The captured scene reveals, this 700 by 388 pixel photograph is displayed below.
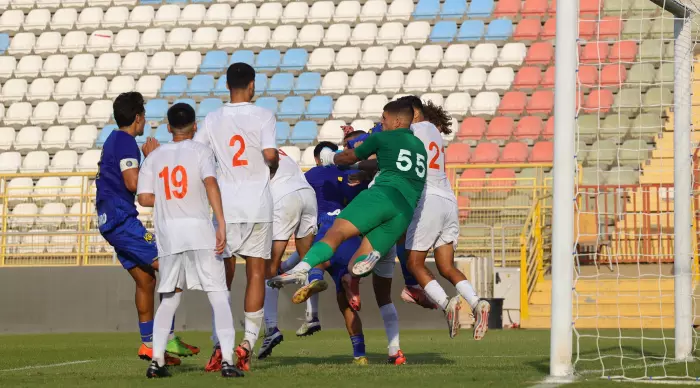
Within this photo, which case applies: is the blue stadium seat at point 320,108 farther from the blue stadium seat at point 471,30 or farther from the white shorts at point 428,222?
the white shorts at point 428,222

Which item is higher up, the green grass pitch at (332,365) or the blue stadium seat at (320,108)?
the blue stadium seat at (320,108)

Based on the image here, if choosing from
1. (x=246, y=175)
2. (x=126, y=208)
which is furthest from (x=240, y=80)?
(x=126, y=208)

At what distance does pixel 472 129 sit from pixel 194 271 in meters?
13.0

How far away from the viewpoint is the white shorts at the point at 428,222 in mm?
7242

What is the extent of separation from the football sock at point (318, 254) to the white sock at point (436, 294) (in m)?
1.08

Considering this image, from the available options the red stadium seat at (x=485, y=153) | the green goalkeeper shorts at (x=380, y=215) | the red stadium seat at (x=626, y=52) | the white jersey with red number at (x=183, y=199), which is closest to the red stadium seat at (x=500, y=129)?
the red stadium seat at (x=485, y=153)

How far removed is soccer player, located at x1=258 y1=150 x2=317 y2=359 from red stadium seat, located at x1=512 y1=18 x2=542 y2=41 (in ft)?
41.2

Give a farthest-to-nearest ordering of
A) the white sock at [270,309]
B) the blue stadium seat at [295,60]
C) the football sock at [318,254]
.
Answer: the blue stadium seat at [295,60]
the white sock at [270,309]
the football sock at [318,254]

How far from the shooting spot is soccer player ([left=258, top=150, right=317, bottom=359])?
8.13 meters

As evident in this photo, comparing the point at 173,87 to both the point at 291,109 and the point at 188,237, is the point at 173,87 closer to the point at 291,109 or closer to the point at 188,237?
the point at 291,109

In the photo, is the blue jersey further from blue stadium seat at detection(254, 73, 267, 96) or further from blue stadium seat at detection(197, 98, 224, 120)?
blue stadium seat at detection(254, 73, 267, 96)

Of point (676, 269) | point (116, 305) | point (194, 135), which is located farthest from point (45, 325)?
point (676, 269)

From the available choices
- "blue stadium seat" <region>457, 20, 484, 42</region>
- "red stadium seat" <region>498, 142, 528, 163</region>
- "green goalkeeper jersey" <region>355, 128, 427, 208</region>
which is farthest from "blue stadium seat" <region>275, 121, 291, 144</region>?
"green goalkeeper jersey" <region>355, 128, 427, 208</region>

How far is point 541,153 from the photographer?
57.7 feet
